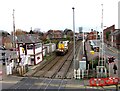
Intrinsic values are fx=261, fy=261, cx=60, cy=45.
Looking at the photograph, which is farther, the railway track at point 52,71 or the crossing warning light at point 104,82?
the railway track at point 52,71

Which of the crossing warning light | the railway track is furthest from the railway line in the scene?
the crossing warning light

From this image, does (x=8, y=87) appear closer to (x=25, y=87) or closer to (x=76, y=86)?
(x=25, y=87)

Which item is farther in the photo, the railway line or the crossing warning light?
the railway line

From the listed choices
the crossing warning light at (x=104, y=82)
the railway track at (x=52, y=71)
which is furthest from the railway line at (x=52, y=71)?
the crossing warning light at (x=104, y=82)

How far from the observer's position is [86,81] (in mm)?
25547

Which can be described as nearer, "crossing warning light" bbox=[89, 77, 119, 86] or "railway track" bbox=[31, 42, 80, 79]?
"crossing warning light" bbox=[89, 77, 119, 86]

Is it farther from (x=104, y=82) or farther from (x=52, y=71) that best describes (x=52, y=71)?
(x=104, y=82)

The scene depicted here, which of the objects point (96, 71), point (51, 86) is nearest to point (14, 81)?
point (51, 86)

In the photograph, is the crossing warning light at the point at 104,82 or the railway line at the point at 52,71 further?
the railway line at the point at 52,71

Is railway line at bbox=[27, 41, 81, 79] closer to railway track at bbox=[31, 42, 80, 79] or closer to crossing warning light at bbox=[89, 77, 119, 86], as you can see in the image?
railway track at bbox=[31, 42, 80, 79]

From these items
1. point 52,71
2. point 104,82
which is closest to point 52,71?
point 52,71

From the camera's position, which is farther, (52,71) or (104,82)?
(52,71)

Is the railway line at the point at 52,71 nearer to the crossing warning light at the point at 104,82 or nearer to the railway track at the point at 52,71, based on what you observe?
the railway track at the point at 52,71

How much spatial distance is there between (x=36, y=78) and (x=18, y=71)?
11.9 ft
